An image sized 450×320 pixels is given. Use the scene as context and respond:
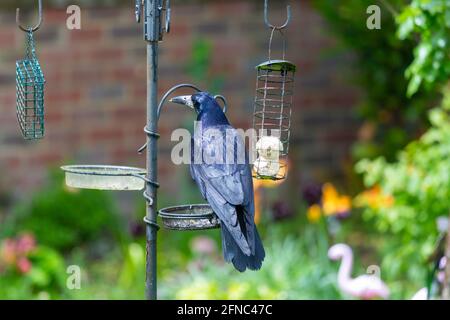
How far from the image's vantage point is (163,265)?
607 cm

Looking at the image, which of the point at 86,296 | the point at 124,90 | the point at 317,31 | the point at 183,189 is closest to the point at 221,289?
the point at 86,296

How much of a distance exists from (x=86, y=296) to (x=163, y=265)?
77 centimetres

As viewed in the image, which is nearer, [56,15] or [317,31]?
[56,15]

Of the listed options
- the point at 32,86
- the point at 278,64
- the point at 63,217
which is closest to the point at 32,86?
the point at 32,86

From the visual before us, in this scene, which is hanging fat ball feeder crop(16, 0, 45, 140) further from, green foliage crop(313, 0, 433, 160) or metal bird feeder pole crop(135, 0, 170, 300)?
green foliage crop(313, 0, 433, 160)

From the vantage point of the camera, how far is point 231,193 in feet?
10.5

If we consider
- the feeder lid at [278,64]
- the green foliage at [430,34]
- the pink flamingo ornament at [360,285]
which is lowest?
the pink flamingo ornament at [360,285]

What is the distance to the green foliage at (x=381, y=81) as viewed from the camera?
640 cm

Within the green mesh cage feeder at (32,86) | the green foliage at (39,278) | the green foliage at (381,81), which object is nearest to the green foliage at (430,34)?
the green mesh cage feeder at (32,86)

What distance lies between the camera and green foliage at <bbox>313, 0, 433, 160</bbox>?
21.0 feet

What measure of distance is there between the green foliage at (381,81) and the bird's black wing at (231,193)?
123 inches

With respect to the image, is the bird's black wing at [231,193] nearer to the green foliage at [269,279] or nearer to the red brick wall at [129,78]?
the green foliage at [269,279]

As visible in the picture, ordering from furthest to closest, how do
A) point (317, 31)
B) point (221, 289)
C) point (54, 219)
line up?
point (317, 31)
point (54, 219)
point (221, 289)

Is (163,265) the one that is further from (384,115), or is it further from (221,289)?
(384,115)
